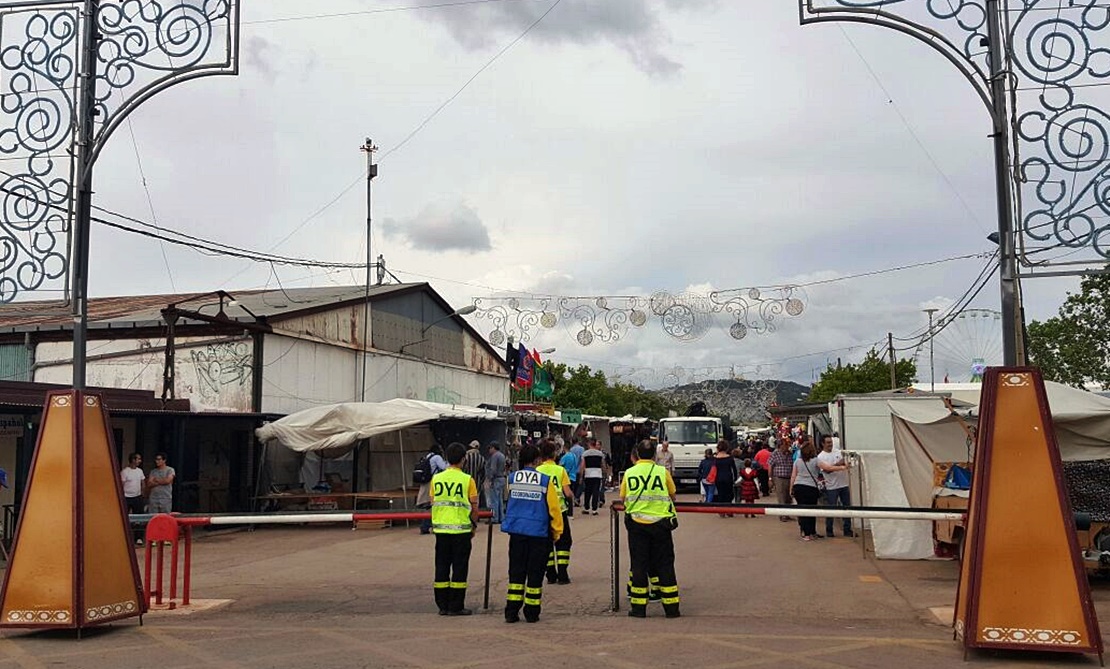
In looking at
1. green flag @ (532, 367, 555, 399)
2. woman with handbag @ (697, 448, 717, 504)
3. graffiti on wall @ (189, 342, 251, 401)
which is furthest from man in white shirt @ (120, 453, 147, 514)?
green flag @ (532, 367, 555, 399)

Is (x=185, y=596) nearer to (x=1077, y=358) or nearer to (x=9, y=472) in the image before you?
(x=9, y=472)

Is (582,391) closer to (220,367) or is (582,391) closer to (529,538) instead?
(220,367)

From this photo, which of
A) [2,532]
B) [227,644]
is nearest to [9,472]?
[2,532]

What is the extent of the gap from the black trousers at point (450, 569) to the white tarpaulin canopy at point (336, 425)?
39.4 ft

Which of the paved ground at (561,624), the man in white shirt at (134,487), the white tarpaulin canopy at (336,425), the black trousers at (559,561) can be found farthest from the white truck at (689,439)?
the black trousers at (559,561)

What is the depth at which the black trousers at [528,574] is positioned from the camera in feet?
33.2

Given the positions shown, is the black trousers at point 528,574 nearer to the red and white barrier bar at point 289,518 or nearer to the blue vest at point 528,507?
the blue vest at point 528,507

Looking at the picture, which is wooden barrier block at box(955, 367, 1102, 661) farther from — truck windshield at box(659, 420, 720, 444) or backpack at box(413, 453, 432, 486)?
truck windshield at box(659, 420, 720, 444)

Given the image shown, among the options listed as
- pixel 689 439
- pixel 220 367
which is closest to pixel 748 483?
pixel 689 439

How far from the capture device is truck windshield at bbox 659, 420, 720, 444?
32.6m

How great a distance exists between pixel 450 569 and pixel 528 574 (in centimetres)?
101

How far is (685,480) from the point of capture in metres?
31.9

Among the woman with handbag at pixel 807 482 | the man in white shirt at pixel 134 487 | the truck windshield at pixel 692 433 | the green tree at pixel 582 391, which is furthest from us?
the green tree at pixel 582 391

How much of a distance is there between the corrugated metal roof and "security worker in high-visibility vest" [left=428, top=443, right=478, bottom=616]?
42.0 feet
